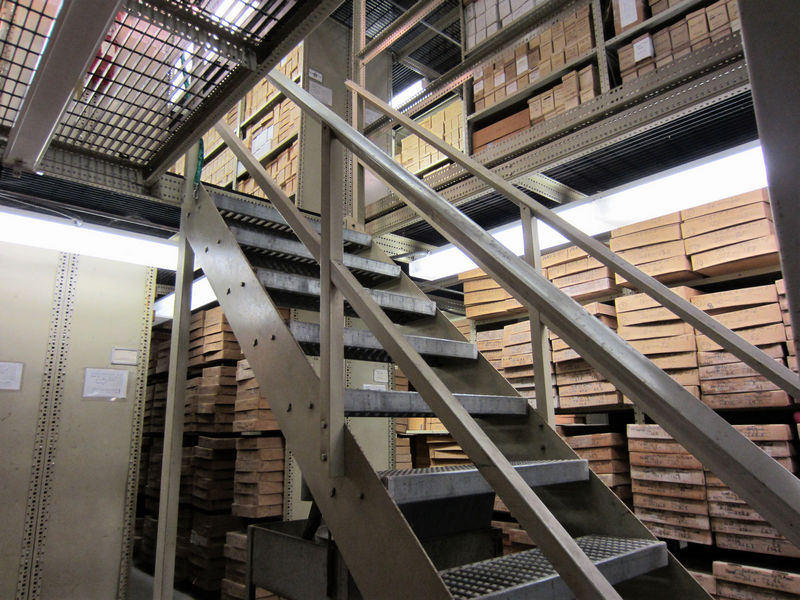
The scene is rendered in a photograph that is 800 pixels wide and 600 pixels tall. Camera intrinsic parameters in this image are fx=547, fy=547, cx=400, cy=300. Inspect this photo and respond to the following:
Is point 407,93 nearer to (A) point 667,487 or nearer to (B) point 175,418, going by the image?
(B) point 175,418

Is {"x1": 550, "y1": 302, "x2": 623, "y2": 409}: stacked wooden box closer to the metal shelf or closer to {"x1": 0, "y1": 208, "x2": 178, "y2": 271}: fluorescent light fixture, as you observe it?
the metal shelf

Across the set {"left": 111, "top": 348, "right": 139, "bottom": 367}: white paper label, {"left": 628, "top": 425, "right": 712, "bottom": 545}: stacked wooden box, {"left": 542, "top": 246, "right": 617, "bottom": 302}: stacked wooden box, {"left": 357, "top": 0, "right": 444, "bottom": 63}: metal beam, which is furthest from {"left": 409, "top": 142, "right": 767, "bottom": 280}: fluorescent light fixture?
{"left": 111, "top": 348, "right": 139, "bottom": 367}: white paper label

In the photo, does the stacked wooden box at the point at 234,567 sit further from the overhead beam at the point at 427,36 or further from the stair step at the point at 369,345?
the overhead beam at the point at 427,36

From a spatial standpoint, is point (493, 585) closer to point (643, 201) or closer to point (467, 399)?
point (467, 399)

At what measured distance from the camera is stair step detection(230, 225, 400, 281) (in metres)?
2.62

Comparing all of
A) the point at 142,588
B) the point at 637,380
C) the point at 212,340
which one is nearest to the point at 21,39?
the point at 637,380

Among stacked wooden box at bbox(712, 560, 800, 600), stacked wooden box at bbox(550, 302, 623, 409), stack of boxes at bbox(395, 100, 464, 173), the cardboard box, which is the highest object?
stack of boxes at bbox(395, 100, 464, 173)

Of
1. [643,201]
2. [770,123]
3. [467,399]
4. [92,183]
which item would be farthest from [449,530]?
[92,183]

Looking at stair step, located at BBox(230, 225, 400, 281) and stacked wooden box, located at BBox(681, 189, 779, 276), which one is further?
stacked wooden box, located at BBox(681, 189, 779, 276)

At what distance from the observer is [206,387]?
5293 mm

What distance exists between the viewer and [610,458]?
351cm

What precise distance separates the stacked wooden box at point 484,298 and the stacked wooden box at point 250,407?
1.88 m

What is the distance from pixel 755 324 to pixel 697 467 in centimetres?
84

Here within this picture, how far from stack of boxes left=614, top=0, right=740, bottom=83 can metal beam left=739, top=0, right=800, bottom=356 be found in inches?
90.7
